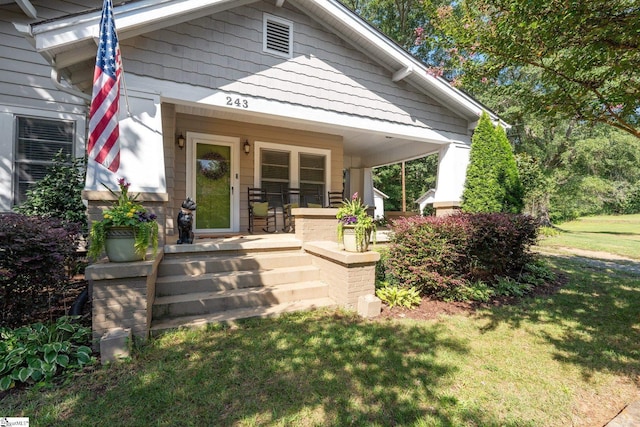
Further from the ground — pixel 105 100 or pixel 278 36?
pixel 278 36

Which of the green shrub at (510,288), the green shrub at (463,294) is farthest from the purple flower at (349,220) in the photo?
the green shrub at (510,288)

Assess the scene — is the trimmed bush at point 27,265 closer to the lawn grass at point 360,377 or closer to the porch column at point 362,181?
the lawn grass at point 360,377

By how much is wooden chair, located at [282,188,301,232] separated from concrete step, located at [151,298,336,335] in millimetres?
3423

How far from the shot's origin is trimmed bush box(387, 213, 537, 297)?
4512mm

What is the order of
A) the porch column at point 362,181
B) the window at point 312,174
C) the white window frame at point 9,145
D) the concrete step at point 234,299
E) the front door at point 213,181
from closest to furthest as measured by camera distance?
1. the concrete step at point 234,299
2. the white window frame at point 9,145
3. the front door at point 213,181
4. the window at point 312,174
5. the porch column at point 362,181

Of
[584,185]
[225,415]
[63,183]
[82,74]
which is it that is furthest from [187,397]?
[584,185]

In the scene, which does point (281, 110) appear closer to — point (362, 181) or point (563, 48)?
point (563, 48)

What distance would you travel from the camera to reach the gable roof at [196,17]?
3605 millimetres

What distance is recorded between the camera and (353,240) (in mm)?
4066

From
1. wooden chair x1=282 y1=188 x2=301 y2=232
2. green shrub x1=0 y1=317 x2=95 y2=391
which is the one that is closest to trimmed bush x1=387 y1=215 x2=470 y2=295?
wooden chair x1=282 y1=188 x2=301 y2=232

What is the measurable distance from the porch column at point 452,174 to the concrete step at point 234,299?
13.3ft

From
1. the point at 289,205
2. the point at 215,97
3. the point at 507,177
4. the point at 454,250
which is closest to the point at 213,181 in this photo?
→ the point at 289,205

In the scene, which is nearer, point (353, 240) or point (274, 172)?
point (353, 240)

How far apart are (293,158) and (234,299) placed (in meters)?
4.69
